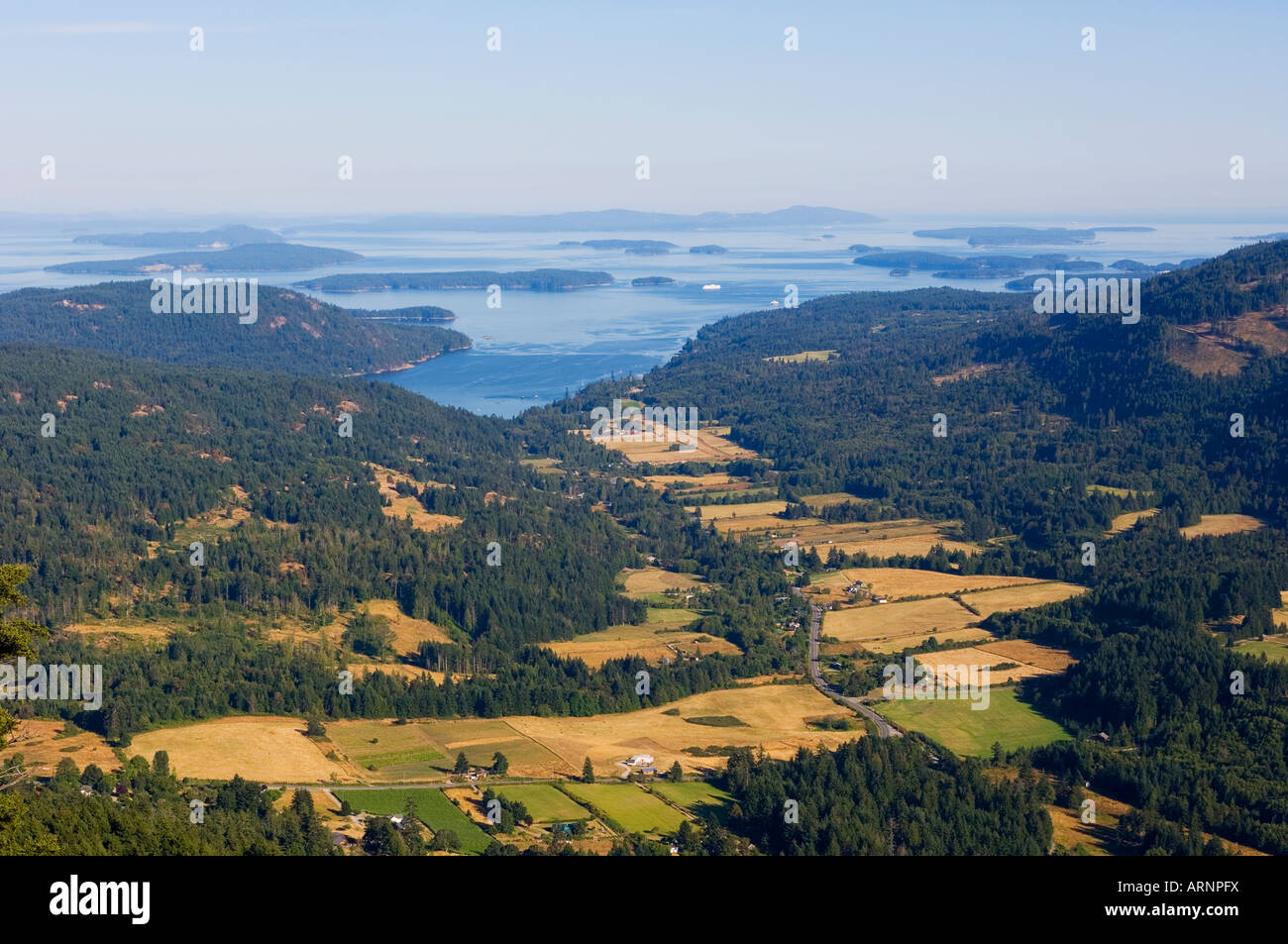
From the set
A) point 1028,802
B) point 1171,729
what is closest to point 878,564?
point 1171,729

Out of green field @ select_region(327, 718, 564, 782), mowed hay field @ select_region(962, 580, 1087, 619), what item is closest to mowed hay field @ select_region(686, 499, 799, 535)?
mowed hay field @ select_region(962, 580, 1087, 619)

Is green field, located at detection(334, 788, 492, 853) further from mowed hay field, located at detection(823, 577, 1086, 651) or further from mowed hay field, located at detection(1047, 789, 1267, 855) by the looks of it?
mowed hay field, located at detection(823, 577, 1086, 651)

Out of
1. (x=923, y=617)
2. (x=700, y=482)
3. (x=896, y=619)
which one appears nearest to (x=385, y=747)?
(x=896, y=619)

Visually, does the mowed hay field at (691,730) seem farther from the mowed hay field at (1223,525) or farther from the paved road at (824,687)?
the mowed hay field at (1223,525)

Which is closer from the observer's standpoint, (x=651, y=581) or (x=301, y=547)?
(x=301, y=547)

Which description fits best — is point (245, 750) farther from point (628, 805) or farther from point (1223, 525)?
point (1223, 525)

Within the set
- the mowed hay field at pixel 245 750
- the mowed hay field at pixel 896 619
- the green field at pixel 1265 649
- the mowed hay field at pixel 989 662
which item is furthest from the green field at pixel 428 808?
the green field at pixel 1265 649
